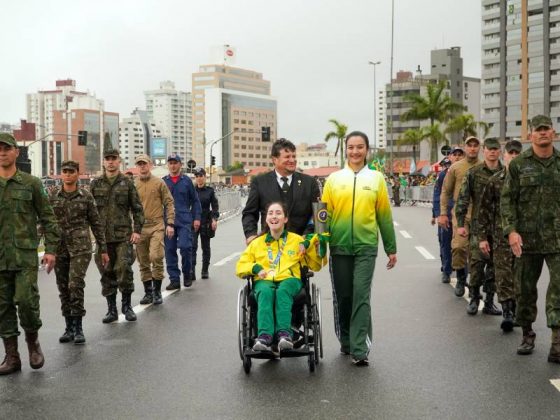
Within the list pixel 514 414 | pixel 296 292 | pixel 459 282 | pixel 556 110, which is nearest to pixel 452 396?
pixel 514 414

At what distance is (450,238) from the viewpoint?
492 inches

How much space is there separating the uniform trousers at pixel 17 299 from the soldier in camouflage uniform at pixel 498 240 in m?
4.46


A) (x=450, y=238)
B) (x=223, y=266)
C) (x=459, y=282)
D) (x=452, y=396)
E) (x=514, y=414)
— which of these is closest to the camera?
(x=514, y=414)

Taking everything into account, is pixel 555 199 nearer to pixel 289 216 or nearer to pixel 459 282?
pixel 289 216

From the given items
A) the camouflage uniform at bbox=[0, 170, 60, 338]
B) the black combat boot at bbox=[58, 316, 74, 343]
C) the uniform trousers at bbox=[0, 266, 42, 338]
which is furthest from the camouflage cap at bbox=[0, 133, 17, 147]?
the black combat boot at bbox=[58, 316, 74, 343]

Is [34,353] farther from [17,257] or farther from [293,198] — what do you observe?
[293,198]

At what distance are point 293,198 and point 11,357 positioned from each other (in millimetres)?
2662

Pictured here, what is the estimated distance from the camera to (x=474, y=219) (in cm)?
941

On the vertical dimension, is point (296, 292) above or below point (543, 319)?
above

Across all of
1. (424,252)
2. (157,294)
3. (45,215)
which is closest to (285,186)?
(45,215)

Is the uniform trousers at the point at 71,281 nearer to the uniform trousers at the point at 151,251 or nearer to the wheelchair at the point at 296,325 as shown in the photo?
the wheelchair at the point at 296,325

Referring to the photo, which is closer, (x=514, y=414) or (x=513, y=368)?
(x=514, y=414)

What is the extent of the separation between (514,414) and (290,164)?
2860 millimetres

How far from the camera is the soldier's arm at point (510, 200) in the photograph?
7.27 m
